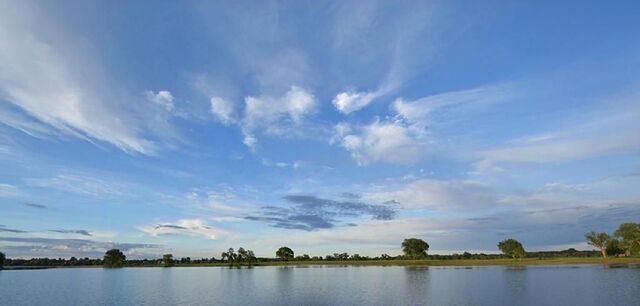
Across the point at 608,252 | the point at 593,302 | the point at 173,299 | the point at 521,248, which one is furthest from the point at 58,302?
the point at 608,252

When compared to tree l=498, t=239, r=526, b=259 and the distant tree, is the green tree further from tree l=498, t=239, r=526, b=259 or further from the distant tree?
tree l=498, t=239, r=526, b=259

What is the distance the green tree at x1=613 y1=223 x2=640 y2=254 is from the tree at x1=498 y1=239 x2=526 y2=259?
106ft

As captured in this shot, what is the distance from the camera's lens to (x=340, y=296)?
1967 inches

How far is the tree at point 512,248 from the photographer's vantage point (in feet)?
549

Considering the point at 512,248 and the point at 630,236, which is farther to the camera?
the point at 512,248

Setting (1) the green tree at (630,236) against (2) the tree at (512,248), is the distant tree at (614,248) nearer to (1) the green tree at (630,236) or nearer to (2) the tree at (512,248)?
(1) the green tree at (630,236)

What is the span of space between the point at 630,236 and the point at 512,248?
40223mm

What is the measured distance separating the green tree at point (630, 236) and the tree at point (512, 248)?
1272 inches

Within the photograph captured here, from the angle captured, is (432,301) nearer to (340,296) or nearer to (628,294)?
(340,296)

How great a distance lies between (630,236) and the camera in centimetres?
13800

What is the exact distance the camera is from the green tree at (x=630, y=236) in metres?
136

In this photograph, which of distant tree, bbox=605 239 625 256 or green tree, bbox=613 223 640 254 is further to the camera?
distant tree, bbox=605 239 625 256

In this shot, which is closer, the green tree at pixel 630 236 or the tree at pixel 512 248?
the green tree at pixel 630 236

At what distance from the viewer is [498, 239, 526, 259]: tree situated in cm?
16738
